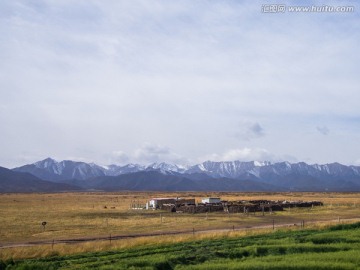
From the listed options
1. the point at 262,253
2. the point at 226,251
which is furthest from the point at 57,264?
the point at 262,253

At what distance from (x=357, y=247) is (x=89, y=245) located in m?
18.5

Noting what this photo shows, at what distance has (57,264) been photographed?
26234mm

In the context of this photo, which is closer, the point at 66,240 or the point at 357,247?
the point at 357,247

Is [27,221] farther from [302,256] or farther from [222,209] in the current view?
[302,256]

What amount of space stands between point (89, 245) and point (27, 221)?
2780cm

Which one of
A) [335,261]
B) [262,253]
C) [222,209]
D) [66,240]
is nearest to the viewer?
[335,261]

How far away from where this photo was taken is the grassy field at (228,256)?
81.4 ft

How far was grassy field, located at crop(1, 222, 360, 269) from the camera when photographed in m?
24.8

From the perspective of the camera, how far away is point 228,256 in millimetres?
28203

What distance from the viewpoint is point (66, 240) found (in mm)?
39938

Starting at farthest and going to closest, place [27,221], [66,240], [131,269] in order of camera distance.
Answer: [27,221]
[66,240]
[131,269]

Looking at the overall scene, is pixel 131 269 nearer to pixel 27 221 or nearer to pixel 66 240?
pixel 66 240

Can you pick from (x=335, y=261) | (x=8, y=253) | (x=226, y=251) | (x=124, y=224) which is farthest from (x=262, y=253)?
(x=124, y=224)

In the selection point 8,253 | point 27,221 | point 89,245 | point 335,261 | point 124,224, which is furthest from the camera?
point 27,221
